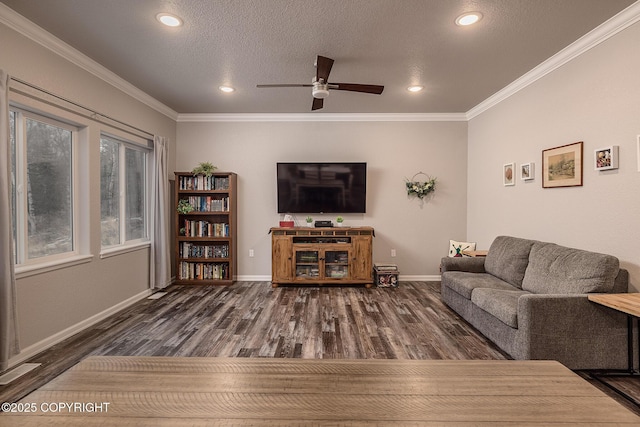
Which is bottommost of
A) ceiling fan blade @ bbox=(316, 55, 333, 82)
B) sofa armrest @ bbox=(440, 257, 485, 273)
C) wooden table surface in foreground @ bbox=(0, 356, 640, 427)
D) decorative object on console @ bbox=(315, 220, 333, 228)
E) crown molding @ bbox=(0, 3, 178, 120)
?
sofa armrest @ bbox=(440, 257, 485, 273)

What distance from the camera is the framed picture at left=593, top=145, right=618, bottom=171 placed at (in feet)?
8.75

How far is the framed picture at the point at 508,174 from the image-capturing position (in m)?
A: 4.08

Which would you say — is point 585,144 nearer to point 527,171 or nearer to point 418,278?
point 527,171

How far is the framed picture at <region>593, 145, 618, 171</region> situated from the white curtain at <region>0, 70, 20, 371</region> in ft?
15.8

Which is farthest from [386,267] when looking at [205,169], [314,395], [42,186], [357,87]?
[314,395]

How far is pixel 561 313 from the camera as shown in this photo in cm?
243

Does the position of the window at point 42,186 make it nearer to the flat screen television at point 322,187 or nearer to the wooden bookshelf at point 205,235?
the wooden bookshelf at point 205,235

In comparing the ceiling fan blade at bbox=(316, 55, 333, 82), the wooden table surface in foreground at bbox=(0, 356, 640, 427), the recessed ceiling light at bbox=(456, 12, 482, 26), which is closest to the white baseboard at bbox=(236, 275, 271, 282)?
the ceiling fan blade at bbox=(316, 55, 333, 82)

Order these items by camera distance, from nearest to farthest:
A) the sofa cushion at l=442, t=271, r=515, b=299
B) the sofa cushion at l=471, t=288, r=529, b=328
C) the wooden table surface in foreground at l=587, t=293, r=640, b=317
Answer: the wooden table surface in foreground at l=587, t=293, r=640, b=317, the sofa cushion at l=471, t=288, r=529, b=328, the sofa cushion at l=442, t=271, r=515, b=299

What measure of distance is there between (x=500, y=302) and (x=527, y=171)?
1.86 metres

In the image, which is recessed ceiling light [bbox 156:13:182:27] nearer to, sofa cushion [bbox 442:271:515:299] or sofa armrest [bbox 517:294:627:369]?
sofa armrest [bbox 517:294:627:369]

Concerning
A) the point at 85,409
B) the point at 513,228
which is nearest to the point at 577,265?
the point at 513,228

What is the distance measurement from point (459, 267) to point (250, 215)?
Result: 3.29 meters

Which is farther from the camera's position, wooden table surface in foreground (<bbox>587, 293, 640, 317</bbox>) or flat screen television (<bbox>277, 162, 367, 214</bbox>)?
flat screen television (<bbox>277, 162, 367, 214</bbox>)
